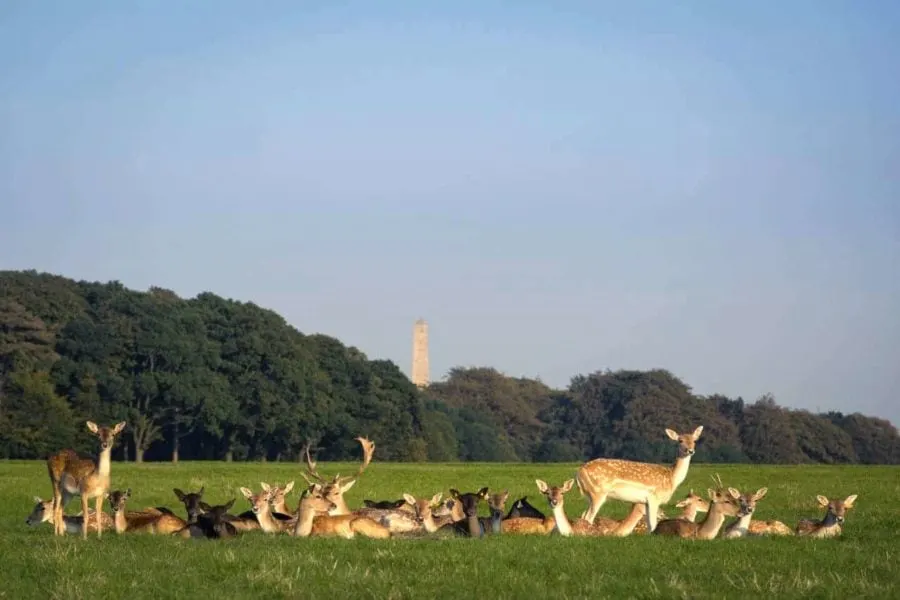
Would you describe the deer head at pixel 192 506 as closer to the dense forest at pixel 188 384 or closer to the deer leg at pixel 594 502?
the deer leg at pixel 594 502

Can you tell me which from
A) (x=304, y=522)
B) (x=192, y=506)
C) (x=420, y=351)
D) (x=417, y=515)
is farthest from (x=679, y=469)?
(x=420, y=351)

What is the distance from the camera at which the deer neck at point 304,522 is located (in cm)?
1576

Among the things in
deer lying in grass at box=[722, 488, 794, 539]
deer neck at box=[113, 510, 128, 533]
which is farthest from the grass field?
deer lying in grass at box=[722, 488, 794, 539]

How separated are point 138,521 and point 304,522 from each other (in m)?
2.42

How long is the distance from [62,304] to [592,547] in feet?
172

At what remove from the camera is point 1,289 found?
2448 inches

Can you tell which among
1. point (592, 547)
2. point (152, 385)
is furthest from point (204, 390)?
point (592, 547)

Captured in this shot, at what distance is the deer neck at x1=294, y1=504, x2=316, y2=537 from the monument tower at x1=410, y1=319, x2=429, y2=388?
9862cm

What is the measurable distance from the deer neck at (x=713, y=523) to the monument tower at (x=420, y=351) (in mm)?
98569

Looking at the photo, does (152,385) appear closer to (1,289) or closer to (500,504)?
(1,289)

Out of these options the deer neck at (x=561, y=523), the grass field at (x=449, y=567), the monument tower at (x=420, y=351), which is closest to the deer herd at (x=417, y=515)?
the deer neck at (x=561, y=523)

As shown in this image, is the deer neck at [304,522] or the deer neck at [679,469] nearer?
the deer neck at [304,522]

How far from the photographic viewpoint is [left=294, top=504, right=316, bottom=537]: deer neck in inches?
620

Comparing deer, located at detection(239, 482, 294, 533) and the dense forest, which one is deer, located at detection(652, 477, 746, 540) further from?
the dense forest
